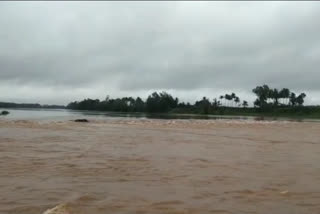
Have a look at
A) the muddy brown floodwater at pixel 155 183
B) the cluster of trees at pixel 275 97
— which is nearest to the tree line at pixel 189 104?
the cluster of trees at pixel 275 97

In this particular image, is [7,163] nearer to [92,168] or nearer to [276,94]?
[92,168]

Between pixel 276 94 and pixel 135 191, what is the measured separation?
510 feet

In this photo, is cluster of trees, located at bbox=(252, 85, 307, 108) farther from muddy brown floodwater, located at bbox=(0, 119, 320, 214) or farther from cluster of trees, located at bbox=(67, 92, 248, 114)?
muddy brown floodwater, located at bbox=(0, 119, 320, 214)

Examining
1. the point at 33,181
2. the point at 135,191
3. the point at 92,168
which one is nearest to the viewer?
the point at 135,191

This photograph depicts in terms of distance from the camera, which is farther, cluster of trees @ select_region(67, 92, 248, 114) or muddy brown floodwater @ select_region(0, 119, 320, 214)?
cluster of trees @ select_region(67, 92, 248, 114)

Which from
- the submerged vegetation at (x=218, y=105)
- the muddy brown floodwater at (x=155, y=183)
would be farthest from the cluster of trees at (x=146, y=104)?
the muddy brown floodwater at (x=155, y=183)

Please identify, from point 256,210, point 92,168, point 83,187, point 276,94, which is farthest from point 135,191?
point 276,94

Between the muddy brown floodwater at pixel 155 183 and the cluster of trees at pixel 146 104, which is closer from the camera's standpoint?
the muddy brown floodwater at pixel 155 183

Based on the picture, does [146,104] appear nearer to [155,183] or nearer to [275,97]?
[275,97]

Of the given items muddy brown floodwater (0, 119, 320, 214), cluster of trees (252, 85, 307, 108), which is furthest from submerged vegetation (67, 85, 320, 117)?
muddy brown floodwater (0, 119, 320, 214)

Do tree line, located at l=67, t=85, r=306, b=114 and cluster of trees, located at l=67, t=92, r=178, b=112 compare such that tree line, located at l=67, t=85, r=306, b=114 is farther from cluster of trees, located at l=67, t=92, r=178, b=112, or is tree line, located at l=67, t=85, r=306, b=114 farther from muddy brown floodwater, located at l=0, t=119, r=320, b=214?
muddy brown floodwater, located at l=0, t=119, r=320, b=214

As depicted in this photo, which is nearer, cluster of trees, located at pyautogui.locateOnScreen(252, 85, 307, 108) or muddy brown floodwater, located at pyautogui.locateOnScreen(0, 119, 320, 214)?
muddy brown floodwater, located at pyautogui.locateOnScreen(0, 119, 320, 214)

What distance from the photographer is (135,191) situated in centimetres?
818

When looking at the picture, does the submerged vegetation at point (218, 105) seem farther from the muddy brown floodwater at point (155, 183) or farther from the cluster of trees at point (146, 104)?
the muddy brown floodwater at point (155, 183)
